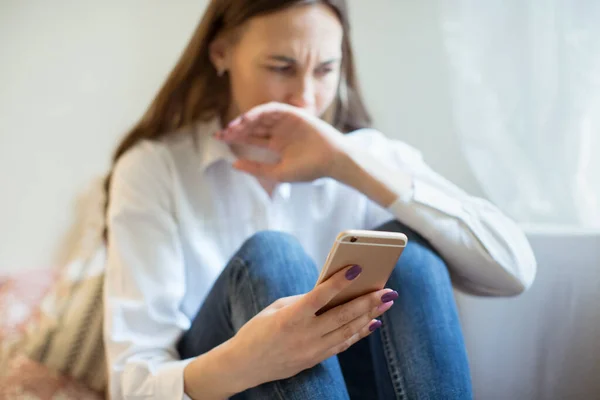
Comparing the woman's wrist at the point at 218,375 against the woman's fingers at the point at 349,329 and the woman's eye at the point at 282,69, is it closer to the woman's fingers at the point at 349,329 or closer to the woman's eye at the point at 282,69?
the woman's fingers at the point at 349,329

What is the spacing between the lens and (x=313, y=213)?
37.6 inches

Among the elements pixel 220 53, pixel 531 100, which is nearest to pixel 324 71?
pixel 220 53

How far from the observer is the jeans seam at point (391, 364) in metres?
0.67

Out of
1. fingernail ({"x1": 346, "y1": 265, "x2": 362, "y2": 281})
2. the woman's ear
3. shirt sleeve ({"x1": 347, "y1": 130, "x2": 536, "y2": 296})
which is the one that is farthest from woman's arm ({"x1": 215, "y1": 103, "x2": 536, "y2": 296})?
fingernail ({"x1": 346, "y1": 265, "x2": 362, "y2": 281})

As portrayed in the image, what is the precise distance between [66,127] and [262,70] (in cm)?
65

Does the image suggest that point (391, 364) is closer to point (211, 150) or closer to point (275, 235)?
point (275, 235)

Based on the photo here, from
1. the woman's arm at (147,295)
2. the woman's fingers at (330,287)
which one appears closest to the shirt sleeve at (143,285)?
the woman's arm at (147,295)

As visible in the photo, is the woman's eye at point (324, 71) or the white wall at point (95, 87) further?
the white wall at point (95, 87)

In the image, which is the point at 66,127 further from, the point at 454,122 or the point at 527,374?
the point at 527,374

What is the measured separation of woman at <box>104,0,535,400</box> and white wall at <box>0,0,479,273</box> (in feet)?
1.03

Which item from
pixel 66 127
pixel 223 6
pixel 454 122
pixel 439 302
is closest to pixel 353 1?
pixel 454 122

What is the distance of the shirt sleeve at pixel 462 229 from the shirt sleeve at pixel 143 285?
0.96 ft

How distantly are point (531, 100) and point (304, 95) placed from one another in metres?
0.55

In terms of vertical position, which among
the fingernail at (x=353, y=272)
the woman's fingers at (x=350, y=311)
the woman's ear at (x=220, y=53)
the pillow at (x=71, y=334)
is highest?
the woman's ear at (x=220, y=53)
